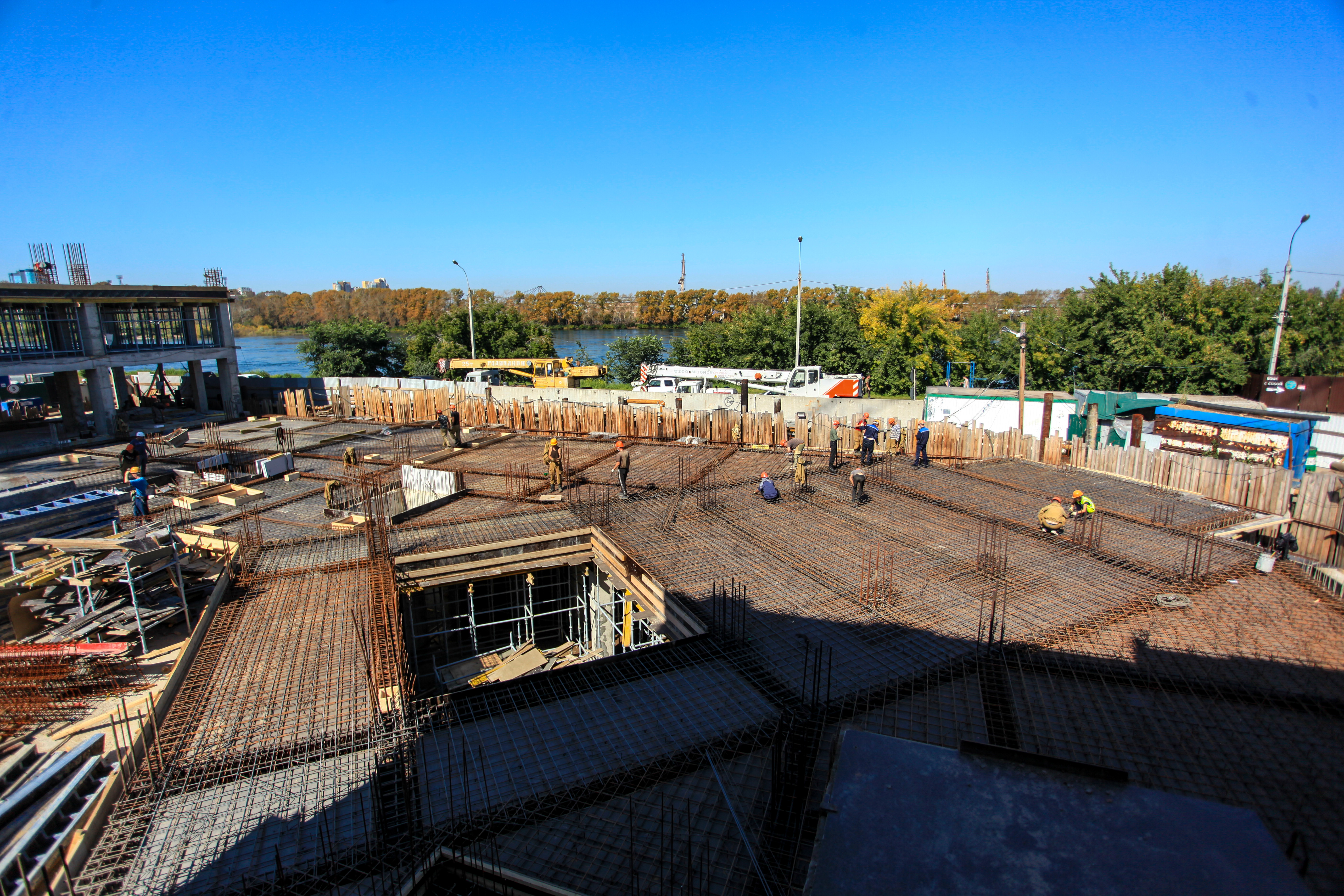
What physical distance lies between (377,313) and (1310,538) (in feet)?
397

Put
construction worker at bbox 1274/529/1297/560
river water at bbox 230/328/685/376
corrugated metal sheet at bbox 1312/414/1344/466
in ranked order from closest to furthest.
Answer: construction worker at bbox 1274/529/1297/560 < corrugated metal sheet at bbox 1312/414/1344/466 < river water at bbox 230/328/685/376

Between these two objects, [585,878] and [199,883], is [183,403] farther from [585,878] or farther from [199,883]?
[585,878]

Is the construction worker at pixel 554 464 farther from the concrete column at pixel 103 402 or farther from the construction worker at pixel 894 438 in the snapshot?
the concrete column at pixel 103 402

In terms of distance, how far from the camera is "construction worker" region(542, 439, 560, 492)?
13695 mm

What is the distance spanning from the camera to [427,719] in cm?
621

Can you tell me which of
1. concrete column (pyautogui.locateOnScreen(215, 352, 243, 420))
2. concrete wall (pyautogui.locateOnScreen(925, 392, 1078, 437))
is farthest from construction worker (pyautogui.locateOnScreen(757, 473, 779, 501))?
concrete column (pyautogui.locateOnScreen(215, 352, 243, 420))

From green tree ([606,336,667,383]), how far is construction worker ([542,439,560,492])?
82.5ft

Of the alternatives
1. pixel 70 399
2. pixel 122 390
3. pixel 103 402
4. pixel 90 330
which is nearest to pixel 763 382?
pixel 103 402

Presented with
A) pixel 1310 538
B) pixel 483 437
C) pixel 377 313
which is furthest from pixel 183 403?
pixel 377 313

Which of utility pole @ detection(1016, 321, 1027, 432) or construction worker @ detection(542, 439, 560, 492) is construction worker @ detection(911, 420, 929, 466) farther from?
construction worker @ detection(542, 439, 560, 492)

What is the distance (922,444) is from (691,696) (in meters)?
11.0

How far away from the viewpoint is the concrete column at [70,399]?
74.9 feet

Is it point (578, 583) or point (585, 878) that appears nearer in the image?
point (585, 878)

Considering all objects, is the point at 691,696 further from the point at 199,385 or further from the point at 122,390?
the point at 122,390
